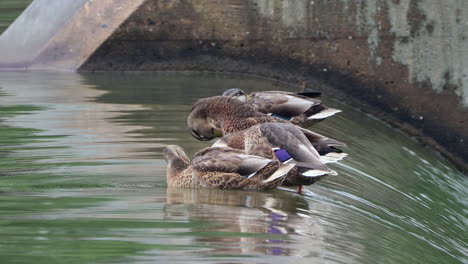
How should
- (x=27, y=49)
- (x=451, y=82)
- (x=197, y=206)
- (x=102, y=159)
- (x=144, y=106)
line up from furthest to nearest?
(x=27, y=49) < (x=451, y=82) < (x=144, y=106) < (x=102, y=159) < (x=197, y=206)

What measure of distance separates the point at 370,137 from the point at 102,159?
414cm

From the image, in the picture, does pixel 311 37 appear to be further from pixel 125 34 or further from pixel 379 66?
pixel 125 34

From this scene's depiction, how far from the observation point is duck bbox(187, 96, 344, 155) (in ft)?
25.6

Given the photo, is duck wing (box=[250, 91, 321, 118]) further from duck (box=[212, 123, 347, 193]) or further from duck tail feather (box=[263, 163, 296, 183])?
duck tail feather (box=[263, 163, 296, 183])

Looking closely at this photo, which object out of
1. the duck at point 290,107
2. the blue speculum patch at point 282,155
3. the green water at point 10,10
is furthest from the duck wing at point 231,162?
the green water at point 10,10

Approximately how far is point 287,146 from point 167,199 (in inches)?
34.4

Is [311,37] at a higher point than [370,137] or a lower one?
higher

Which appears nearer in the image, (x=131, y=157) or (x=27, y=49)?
(x=131, y=157)

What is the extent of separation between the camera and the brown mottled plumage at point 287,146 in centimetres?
672

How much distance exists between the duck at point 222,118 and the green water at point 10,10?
895 centimetres

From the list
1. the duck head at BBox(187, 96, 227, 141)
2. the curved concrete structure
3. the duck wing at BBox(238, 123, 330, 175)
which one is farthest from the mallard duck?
the curved concrete structure

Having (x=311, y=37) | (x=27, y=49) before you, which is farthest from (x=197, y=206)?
(x=27, y=49)

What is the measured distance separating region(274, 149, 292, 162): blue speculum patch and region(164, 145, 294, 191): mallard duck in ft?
0.14

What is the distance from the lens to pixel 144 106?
10.6 meters
